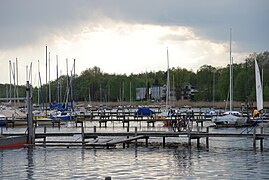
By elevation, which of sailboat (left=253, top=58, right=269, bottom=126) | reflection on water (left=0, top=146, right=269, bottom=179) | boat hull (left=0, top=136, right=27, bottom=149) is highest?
sailboat (left=253, top=58, right=269, bottom=126)

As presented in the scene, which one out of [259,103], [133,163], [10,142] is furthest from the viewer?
[259,103]

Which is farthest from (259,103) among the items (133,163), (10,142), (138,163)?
(133,163)

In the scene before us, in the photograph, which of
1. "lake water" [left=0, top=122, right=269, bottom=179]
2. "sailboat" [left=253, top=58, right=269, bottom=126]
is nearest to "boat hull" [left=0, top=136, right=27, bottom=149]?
"lake water" [left=0, top=122, right=269, bottom=179]

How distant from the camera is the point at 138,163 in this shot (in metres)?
31.9

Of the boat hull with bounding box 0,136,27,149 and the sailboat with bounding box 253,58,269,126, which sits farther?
the sailboat with bounding box 253,58,269,126

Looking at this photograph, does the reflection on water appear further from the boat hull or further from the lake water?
the boat hull

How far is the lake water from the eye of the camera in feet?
89.8

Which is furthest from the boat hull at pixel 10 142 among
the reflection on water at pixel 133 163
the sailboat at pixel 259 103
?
the sailboat at pixel 259 103

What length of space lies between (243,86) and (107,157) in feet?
346

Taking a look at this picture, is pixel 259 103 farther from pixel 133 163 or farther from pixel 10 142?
pixel 133 163

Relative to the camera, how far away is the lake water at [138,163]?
27.4m

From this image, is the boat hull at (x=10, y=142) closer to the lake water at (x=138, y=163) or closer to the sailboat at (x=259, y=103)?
the lake water at (x=138, y=163)

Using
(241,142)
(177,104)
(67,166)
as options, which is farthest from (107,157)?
(177,104)

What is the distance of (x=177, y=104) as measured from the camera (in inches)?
6777
